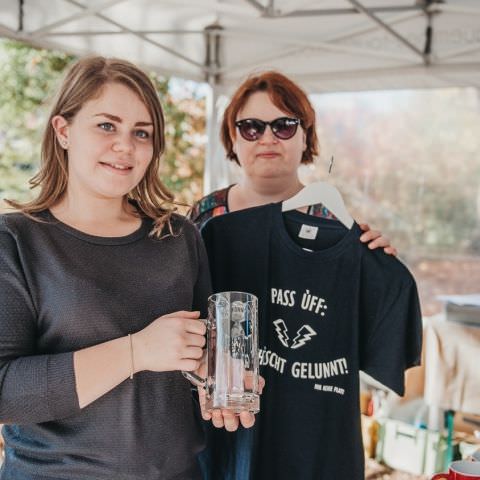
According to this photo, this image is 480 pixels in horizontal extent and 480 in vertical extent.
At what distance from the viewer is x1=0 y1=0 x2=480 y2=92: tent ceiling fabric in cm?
358

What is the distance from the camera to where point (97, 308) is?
1.15 m

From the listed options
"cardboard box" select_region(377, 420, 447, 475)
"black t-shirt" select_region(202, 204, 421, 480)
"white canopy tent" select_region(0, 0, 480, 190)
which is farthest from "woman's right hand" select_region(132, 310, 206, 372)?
"cardboard box" select_region(377, 420, 447, 475)

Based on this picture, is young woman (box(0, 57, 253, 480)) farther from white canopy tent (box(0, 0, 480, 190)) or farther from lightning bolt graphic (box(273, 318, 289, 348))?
white canopy tent (box(0, 0, 480, 190))

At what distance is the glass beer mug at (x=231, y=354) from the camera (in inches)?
47.0

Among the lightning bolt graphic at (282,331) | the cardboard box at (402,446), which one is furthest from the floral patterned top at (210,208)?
the cardboard box at (402,446)

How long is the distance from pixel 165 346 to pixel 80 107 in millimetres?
521

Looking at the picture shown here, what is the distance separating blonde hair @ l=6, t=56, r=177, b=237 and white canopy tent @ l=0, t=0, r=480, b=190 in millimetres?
2307

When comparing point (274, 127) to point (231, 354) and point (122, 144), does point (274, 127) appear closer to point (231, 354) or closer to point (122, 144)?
point (122, 144)

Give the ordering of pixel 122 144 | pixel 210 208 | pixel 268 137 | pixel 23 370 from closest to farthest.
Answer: pixel 23 370
pixel 122 144
pixel 268 137
pixel 210 208

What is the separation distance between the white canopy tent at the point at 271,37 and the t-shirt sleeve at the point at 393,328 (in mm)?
2236

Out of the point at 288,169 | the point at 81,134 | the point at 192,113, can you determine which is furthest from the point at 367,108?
the point at 81,134

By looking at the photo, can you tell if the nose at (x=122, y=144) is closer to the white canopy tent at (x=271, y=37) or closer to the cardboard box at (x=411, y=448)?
the white canopy tent at (x=271, y=37)

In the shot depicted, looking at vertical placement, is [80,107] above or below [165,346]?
above

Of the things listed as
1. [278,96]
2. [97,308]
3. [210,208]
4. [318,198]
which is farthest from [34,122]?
[97,308]
